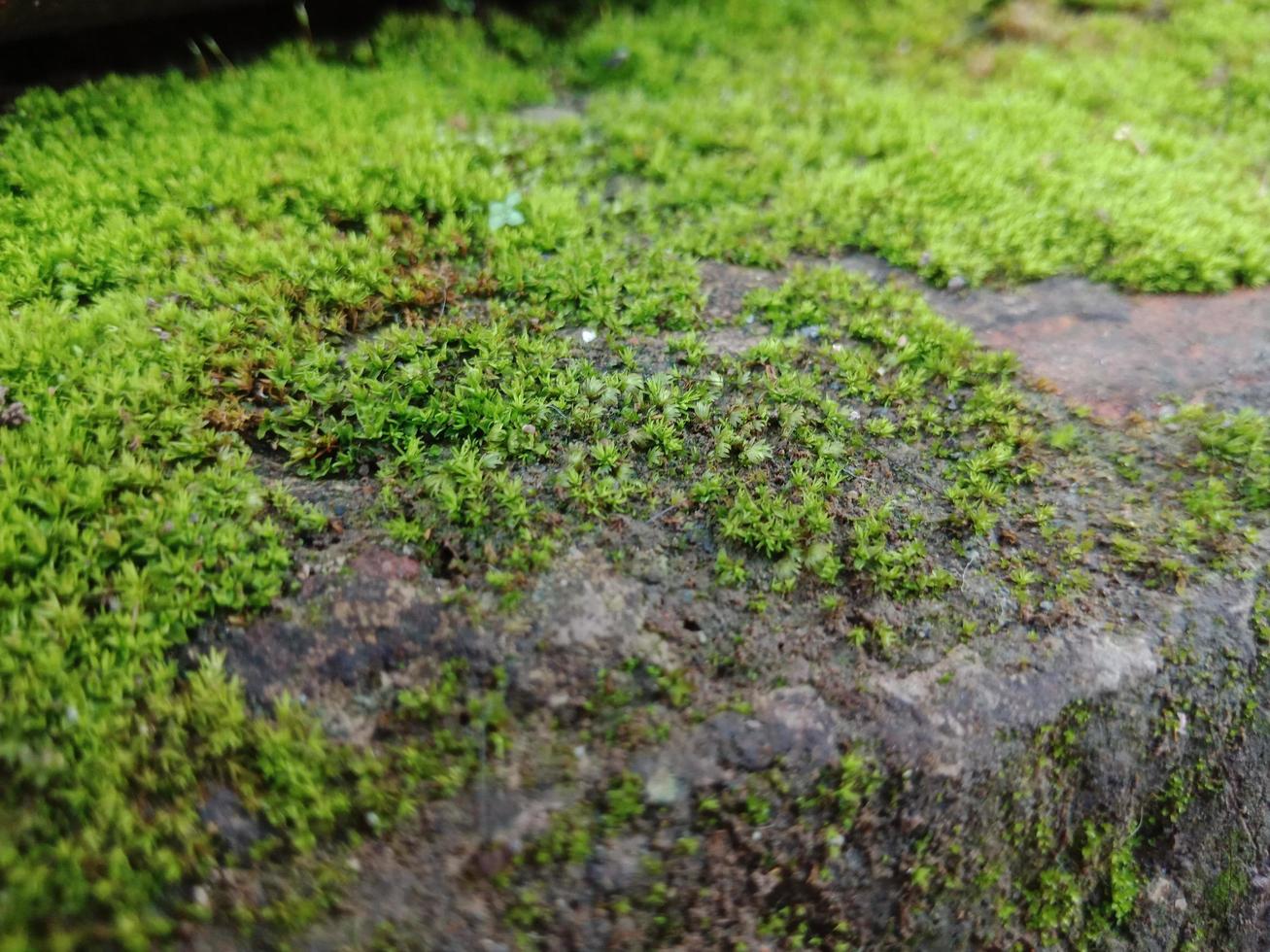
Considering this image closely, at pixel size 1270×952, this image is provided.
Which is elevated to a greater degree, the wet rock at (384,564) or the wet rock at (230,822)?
the wet rock at (384,564)

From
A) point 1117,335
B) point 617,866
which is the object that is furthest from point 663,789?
point 1117,335

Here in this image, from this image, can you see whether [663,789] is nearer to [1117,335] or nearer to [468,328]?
[468,328]

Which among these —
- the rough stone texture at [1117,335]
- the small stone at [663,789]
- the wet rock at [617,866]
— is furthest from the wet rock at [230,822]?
the rough stone texture at [1117,335]

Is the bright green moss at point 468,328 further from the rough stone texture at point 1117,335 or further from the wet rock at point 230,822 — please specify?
the rough stone texture at point 1117,335

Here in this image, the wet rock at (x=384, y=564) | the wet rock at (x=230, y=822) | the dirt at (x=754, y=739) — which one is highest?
the wet rock at (x=384, y=564)

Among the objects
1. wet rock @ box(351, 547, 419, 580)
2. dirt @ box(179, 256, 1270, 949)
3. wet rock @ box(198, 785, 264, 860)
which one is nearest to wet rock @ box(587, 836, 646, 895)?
dirt @ box(179, 256, 1270, 949)

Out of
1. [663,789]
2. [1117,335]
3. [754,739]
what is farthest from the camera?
[1117,335]

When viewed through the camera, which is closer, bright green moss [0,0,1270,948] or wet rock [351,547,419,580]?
bright green moss [0,0,1270,948]

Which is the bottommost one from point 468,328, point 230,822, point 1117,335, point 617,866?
point 617,866

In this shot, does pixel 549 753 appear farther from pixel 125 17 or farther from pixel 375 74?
pixel 125 17

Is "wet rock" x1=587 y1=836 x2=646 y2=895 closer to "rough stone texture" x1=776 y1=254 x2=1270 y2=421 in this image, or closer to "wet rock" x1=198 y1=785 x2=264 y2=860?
"wet rock" x1=198 y1=785 x2=264 y2=860

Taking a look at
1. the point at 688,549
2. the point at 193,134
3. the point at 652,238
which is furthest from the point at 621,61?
the point at 688,549
